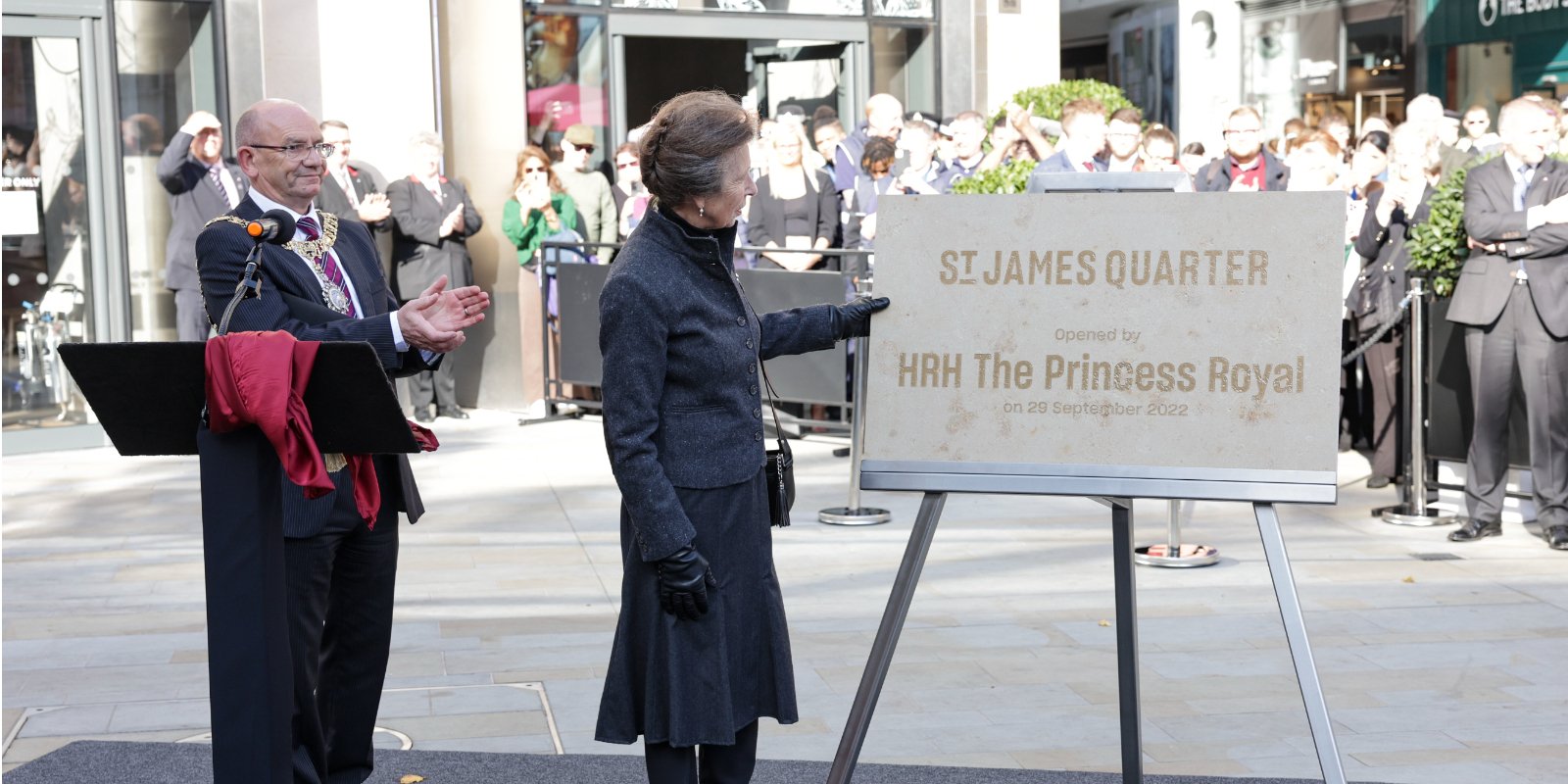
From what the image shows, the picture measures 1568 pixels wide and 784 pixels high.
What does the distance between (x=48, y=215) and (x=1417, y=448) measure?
870 centimetres

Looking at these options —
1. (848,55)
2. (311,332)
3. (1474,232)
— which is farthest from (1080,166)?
(311,332)

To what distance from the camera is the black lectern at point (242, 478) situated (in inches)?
126

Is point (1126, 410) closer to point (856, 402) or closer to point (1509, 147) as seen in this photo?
point (856, 402)

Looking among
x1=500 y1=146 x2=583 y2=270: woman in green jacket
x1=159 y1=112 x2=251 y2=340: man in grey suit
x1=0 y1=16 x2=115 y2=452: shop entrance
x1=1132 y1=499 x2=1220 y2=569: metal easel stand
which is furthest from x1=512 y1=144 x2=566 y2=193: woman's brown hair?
x1=1132 y1=499 x2=1220 y2=569: metal easel stand

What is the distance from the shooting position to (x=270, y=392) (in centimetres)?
317

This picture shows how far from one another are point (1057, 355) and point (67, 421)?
371 inches

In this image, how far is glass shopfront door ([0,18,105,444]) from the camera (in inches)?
438

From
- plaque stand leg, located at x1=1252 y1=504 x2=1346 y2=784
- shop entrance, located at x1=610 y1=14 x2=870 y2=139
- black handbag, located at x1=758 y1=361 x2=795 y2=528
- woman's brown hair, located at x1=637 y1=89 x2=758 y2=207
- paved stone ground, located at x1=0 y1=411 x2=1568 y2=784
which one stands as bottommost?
paved stone ground, located at x1=0 y1=411 x2=1568 y2=784

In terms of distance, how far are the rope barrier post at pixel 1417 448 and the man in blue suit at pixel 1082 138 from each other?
240 cm

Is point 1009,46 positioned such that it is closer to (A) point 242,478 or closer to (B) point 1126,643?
(B) point 1126,643

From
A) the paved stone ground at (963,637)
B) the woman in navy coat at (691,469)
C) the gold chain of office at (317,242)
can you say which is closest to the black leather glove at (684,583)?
the woman in navy coat at (691,469)

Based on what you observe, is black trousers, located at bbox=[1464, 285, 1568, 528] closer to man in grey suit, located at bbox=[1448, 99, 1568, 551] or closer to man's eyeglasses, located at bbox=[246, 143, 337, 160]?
man in grey suit, located at bbox=[1448, 99, 1568, 551]

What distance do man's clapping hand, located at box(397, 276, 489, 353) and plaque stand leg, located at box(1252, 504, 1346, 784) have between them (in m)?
1.74

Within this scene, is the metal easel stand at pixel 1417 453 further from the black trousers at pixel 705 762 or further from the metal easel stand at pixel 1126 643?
the black trousers at pixel 705 762
